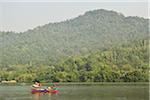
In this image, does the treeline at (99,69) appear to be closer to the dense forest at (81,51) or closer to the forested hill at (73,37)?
the dense forest at (81,51)

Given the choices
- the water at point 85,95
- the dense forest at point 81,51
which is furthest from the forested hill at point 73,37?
the water at point 85,95

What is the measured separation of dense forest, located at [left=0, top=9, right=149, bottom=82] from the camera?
109ft

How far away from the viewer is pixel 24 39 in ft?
189

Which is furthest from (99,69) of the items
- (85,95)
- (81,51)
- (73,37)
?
(73,37)

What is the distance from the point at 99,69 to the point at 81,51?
17.6 metres

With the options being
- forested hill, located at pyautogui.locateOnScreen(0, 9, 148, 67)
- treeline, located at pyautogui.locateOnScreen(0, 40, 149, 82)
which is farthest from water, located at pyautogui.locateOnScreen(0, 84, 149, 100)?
forested hill, located at pyautogui.locateOnScreen(0, 9, 148, 67)

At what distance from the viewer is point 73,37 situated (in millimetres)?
61000

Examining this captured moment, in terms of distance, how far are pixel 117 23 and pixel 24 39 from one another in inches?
716

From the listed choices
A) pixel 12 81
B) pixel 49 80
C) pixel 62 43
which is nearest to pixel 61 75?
pixel 49 80

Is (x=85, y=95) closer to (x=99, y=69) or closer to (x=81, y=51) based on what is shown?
(x=99, y=69)

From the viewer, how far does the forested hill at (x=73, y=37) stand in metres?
47.5

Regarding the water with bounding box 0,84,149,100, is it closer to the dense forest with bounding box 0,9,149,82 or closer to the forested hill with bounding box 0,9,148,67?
the dense forest with bounding box 0,9,149,82

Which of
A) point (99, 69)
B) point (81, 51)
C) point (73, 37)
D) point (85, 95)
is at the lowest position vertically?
point (85, 95)

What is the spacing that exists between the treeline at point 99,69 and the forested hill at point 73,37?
15.5 feet
